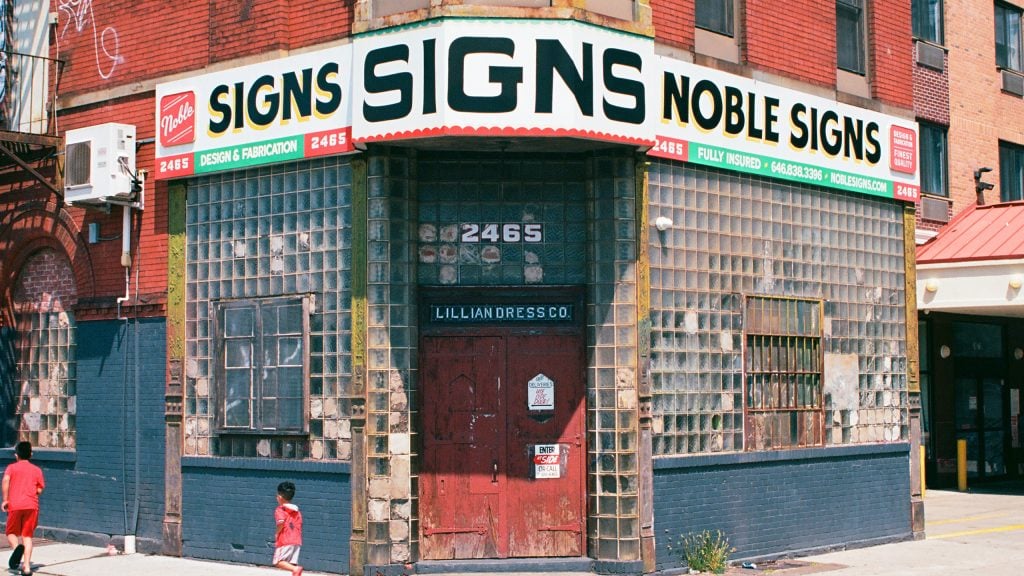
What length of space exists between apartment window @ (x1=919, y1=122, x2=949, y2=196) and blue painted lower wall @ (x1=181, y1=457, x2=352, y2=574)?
14.9 meters

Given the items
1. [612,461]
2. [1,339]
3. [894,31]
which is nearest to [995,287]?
[894,31]

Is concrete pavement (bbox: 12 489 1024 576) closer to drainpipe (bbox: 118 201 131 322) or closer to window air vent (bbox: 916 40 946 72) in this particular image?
drainpipe (bbox: 118 201 131 322)

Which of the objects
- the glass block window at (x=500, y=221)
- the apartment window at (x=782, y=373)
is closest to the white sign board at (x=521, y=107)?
the glass block window at (x=500, y=221)

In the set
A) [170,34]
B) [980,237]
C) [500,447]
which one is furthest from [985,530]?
[170,34]

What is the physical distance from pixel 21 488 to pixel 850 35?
12.8 m

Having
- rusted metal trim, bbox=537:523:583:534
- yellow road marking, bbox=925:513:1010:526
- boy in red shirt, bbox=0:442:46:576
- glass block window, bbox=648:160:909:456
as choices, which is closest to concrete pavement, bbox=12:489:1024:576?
yellow road marking, bbox=925:513:1010:526

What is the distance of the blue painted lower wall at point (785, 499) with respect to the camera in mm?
14742

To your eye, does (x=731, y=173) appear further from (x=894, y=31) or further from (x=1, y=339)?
(x=1, y=339)

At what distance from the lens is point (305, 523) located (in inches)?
575

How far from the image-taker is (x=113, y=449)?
17.1m

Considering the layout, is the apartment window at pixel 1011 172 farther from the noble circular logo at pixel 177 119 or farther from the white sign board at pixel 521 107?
the noble circular logo at pixel 177 119

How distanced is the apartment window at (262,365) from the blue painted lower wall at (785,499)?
4444mm

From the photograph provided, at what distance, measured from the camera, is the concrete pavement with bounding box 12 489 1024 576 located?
14906mm

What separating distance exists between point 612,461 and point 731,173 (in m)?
4.28
